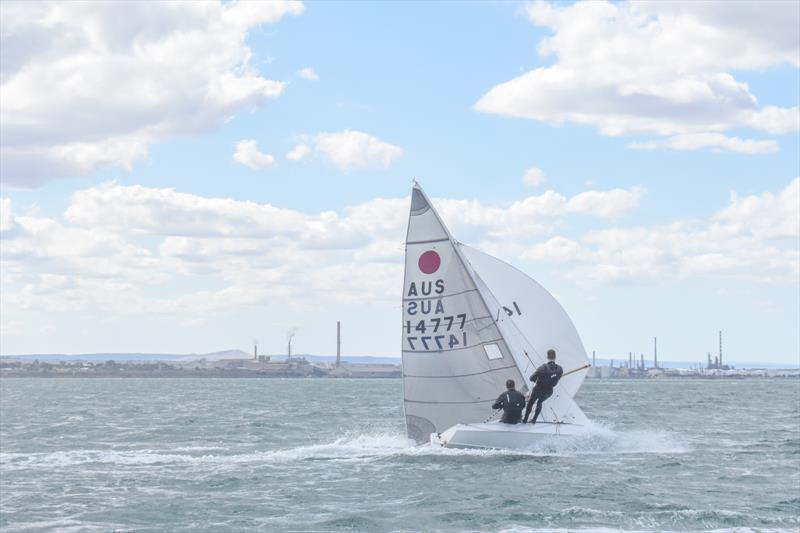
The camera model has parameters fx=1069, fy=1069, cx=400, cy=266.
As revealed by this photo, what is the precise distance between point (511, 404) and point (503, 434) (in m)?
0.76

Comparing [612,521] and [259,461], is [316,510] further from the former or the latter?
[259,461]

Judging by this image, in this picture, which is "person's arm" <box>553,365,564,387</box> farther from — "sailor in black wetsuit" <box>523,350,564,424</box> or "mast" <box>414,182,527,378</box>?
"mast" <box>414,182,527,378</box>

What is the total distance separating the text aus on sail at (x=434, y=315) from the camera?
28.3 metres

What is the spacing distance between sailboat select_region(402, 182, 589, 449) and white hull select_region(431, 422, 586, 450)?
3.64 feet

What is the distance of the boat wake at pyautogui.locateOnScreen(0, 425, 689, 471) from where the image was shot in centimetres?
2691

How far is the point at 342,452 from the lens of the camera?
2917cm

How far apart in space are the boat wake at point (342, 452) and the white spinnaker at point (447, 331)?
1.56 metres

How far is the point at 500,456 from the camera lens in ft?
86.2

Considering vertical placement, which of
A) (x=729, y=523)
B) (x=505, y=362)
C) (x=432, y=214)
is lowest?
(x=729, y=523)

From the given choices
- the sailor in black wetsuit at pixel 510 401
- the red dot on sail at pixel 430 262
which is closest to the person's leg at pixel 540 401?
the sailor in black wetsuit at pixel 510 401

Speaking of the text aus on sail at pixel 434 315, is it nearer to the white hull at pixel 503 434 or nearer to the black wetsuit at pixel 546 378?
the white hull at pixel 503 434

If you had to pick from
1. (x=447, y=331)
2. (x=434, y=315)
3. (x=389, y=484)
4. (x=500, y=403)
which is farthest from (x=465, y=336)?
(x=389, y=484)

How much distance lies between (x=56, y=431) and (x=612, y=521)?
27.5 meters

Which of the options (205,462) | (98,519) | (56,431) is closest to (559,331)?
(205,462)
